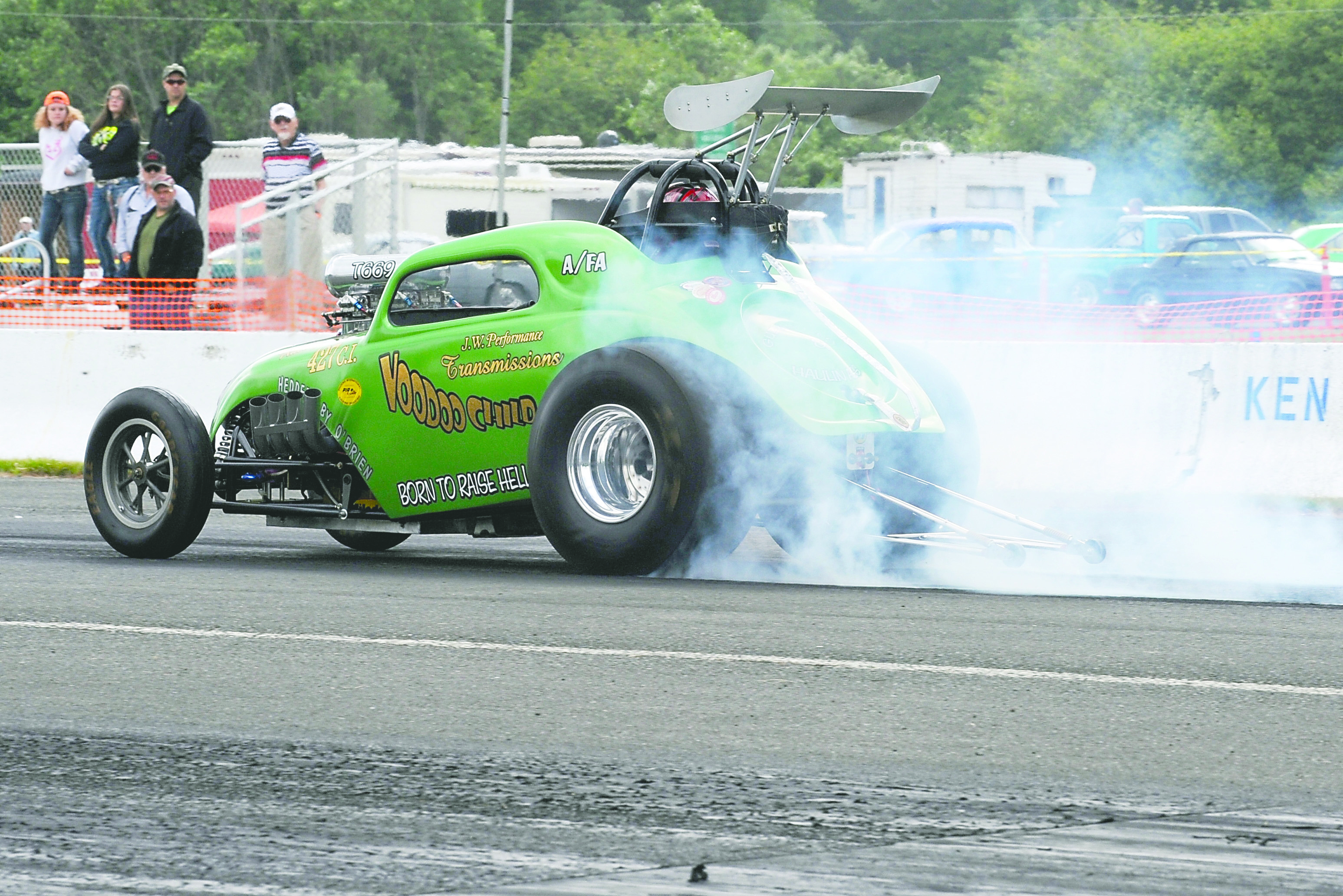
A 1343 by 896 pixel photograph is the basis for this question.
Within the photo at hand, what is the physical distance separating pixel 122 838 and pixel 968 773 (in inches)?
73.4

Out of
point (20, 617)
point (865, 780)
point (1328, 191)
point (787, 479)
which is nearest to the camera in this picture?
point (865, 780)

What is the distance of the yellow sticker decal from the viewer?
8070 millimetres

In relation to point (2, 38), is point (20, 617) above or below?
below

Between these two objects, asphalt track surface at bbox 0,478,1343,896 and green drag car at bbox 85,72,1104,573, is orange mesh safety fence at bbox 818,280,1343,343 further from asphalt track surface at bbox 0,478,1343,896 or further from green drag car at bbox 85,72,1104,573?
asphalt track surface at bbox 0,478,1343,896

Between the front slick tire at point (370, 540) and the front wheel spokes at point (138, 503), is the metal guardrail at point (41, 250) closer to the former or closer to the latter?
the front slick tire at point (370, 540)

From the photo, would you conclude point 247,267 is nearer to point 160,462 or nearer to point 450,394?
point 160,462

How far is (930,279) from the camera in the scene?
26719 mm

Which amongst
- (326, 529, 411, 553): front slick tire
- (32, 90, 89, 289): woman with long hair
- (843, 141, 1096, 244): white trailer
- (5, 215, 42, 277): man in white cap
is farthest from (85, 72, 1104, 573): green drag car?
(843, 141, 1096, 244): white trailer

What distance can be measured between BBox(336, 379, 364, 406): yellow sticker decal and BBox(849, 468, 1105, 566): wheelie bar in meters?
2.27

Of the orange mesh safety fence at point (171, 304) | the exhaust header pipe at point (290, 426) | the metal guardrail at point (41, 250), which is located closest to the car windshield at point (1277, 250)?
the orange mesh safety fence at point (171, 304)

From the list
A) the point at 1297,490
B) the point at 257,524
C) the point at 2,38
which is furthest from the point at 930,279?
the point at 2,38

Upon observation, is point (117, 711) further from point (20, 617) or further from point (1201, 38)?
point (1201, 38)

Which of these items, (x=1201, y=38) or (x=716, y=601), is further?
(x=1201, y=38)

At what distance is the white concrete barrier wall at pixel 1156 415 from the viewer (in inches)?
431
